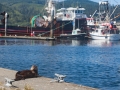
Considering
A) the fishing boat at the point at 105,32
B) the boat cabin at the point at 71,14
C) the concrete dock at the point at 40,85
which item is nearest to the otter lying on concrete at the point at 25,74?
the concrete dock at the point at 40,85

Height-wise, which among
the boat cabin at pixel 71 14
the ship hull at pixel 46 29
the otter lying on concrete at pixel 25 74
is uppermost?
the boat cabin at pixel 71 14

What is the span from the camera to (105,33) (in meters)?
90.8

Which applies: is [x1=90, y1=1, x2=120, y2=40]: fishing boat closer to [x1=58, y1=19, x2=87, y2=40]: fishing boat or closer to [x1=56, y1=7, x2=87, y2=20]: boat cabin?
[x1=58, y1=19, x2=87, y2=40]: fishing boat

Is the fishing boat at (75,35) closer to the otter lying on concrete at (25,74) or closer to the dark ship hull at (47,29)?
the dark ship hull at (47,29)

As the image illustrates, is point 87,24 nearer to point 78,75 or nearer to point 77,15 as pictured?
point 77,15

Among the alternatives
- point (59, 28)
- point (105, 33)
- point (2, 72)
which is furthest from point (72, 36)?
point (2, 72)

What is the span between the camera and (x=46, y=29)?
84.8 metres

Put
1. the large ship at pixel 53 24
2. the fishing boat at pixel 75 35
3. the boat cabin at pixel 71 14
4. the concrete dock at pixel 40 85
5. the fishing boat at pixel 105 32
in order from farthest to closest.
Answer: the boat cabin at pixel 71 14, the fishing boat at pixel 105 32, the fishing boat at pixel 75 35, the large ship at pixel 53 24, the concrete dock at pixel 40 85

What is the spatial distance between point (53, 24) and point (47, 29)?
2.88 meters

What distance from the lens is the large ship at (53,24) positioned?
81.0 meters

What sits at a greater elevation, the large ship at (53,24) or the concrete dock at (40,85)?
the large ship at (53,24)

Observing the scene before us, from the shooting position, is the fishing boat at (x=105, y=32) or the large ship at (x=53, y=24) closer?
the large ship at (x=53, y=24)

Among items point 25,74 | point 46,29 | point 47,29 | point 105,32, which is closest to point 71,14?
point 47,29

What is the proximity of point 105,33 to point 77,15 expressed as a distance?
873 cm
